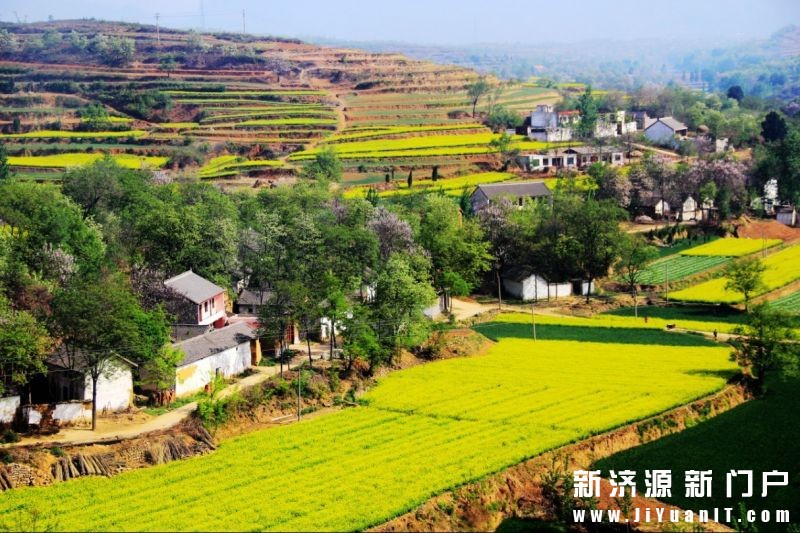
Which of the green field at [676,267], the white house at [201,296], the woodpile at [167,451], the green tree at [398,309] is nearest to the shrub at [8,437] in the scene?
the woodpile at [167,451]

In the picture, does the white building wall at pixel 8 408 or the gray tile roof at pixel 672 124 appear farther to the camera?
the gray tile roof at pixel 672 124

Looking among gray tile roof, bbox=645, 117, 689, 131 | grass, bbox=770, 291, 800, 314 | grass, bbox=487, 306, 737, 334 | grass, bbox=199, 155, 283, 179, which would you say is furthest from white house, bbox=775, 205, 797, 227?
grass, bbox=199, 155, 283, 179

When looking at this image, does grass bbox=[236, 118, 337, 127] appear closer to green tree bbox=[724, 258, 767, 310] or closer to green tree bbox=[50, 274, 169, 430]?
green tree bbox=[724, 258, 767, 310]

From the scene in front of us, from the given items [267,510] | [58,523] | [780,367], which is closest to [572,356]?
[780,367]

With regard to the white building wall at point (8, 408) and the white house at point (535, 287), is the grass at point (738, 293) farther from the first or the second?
the white building wall at point (8, 408)

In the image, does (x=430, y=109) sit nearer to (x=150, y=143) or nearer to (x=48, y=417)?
(x=150, y=143)

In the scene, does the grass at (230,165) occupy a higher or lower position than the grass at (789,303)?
higher
